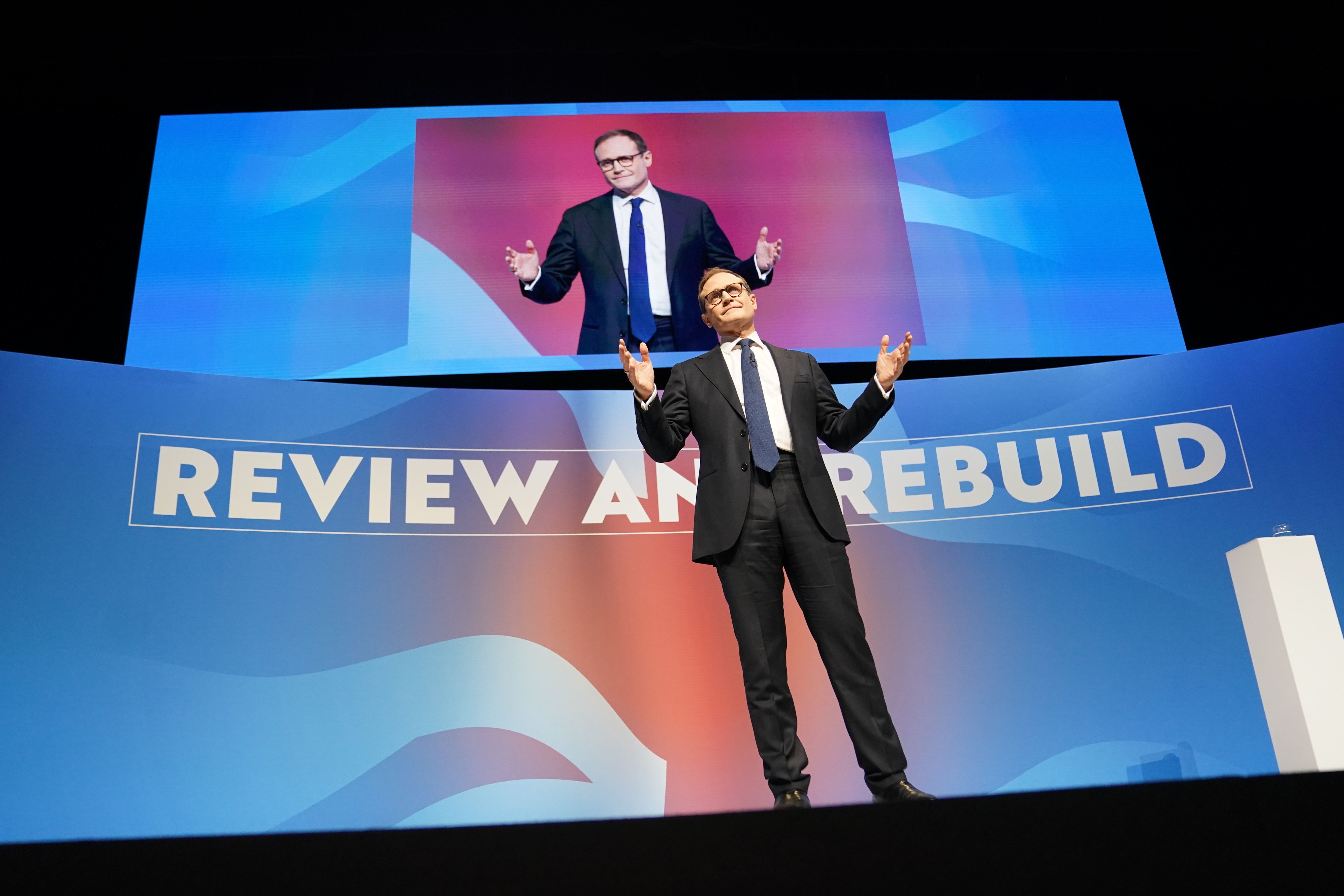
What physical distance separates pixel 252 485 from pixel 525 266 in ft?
4.75

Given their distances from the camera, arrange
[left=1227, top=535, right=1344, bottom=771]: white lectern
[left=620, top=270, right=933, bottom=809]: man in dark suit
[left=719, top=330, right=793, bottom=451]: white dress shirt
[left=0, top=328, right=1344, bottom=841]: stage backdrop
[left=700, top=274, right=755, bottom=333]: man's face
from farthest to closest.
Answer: [left=0, top=328, right=1344, bottom=841]: stage backdrop → [left=1227, top=535, right=1344, bottom=771]: white lectern → [left=700, top=274, right=755, bottom=333]: man's face → [left=719, top=330, right=793, bottom=451]: white dress shirt → [left=620, top=270, right=933, bottom=809]: man in dark suit

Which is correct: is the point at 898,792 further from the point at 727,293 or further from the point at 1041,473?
the point at 1041,473

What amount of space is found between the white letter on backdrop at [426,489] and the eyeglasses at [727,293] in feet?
5.98

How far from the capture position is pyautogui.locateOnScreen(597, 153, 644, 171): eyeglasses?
475cm

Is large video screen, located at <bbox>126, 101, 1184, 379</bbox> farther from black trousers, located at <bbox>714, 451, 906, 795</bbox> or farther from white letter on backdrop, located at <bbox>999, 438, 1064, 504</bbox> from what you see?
black trousers, located at <bbox>714, 451, 906, 795</bbox>

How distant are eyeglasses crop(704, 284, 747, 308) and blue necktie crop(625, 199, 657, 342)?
1.62m

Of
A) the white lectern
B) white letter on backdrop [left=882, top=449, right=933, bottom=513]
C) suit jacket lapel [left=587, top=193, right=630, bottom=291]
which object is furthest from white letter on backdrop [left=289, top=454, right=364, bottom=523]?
the white lectern

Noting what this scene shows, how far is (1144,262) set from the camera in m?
4.68

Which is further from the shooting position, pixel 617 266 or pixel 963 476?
pixel 617 266

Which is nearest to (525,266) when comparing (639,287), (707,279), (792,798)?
(639,287)

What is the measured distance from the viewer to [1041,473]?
4.35 m

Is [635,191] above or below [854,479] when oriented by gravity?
above

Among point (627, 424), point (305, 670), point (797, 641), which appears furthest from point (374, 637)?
point (797, 641)

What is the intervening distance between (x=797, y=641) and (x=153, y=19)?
390 cm
